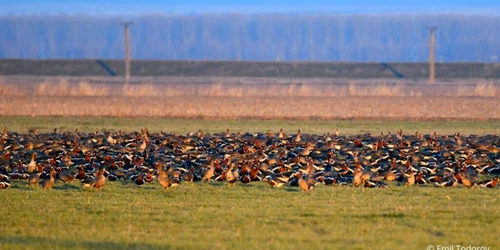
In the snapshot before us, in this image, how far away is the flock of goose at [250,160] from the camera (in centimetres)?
1645

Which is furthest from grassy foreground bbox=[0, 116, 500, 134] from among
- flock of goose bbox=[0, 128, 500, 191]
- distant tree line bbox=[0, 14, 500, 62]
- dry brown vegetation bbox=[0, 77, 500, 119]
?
distant tree line bbox=[0, 14, 500, 62]

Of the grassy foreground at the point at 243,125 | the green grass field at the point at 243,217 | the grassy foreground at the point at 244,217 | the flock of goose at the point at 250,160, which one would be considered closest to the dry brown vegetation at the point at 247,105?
the grassy foreground at the point at 243,125

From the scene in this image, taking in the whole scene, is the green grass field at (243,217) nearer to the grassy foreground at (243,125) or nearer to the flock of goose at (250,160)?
the flock of goose at (250,160)

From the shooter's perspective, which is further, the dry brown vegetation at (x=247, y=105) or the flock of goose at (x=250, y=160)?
the dry brown vegetation at (x=247, y=105)

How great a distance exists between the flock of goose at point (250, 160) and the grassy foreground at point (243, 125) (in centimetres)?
579

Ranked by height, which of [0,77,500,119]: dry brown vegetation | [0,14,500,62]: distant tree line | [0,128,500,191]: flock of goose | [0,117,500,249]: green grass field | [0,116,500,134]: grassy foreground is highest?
[0,14,500,62]: distant tree line

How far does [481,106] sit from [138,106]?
1393cm

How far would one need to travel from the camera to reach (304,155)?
19.8 meters

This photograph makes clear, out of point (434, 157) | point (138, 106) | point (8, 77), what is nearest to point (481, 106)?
point (138, 106)

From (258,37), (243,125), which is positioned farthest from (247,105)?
Result: (258,37)

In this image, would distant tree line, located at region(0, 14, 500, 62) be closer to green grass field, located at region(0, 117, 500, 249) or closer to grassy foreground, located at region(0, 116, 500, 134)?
grassy foreground, located at region(0, 116, 500, 134)

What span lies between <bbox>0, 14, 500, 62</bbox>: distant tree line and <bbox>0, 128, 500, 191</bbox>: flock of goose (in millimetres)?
95635

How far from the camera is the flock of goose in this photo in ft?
54.0

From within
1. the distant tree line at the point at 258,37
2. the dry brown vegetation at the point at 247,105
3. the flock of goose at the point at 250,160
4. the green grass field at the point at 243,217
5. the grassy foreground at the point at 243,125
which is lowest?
the green grass field at the point at 243,217
